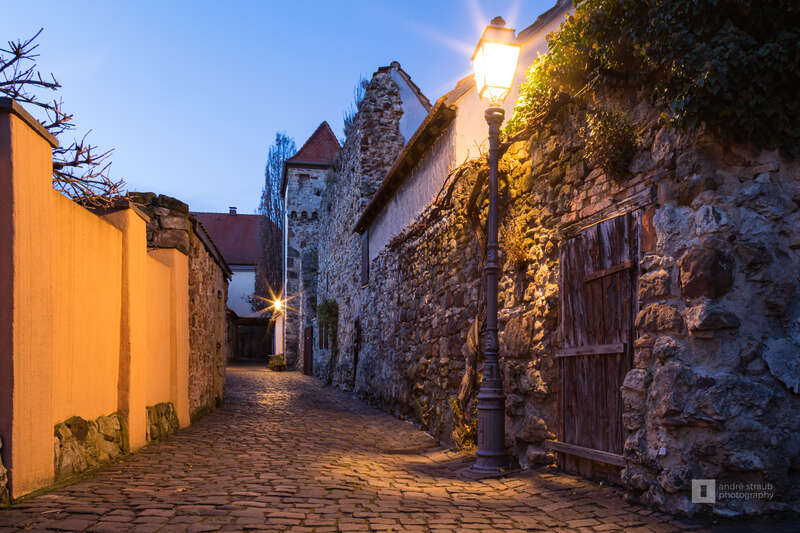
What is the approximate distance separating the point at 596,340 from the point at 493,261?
1.32 metres

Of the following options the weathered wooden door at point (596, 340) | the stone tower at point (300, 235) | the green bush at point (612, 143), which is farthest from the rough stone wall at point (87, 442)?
the stone tower at point (300, 235)

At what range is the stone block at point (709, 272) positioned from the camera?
3.70m

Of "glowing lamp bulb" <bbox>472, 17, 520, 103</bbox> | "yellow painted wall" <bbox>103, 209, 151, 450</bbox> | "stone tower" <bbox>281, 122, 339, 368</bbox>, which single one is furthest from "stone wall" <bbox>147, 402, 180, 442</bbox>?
"stone tower" <bbox>281, 122, 339, 368</bbox>

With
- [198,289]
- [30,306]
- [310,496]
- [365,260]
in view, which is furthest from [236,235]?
[310,496]

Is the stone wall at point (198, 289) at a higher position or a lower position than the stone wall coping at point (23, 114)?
lower

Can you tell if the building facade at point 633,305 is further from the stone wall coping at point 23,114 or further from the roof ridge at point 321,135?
the roof ridge at point 321,135

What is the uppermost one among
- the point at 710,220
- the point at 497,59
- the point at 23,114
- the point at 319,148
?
the point at 319,148

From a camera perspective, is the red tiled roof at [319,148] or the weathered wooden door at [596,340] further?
the red tiled roof at [319,148]

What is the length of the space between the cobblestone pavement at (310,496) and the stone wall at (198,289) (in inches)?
91.2

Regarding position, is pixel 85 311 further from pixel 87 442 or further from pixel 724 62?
pixel 724 62

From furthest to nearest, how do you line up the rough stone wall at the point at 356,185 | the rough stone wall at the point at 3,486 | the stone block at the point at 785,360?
the rough stone wall at the point at 356,185 < the rough stone wall at the point at 3,486 < the stone block at the point at 785,360

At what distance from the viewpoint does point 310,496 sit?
4531 millimetres

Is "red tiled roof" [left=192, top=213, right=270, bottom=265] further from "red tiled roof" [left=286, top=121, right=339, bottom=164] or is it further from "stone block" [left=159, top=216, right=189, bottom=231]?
"stone block" [left=159, top=216, right=189, bottom=231]

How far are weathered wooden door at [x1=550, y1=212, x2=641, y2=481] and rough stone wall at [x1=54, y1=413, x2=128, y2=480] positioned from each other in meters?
3.82
